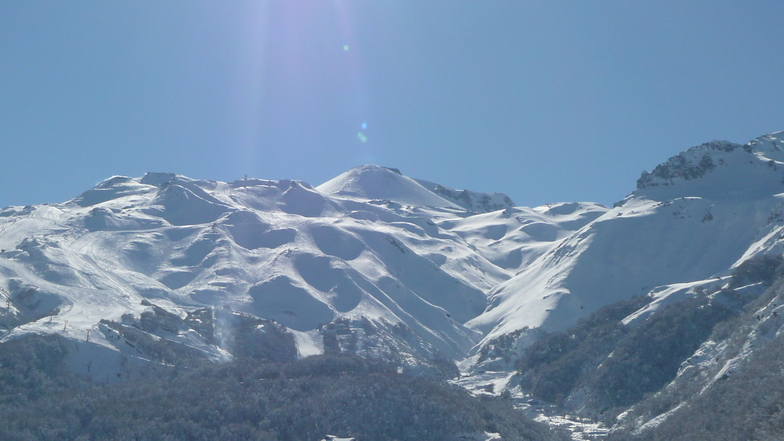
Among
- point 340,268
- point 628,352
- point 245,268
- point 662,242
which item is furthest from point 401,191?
point 628,352

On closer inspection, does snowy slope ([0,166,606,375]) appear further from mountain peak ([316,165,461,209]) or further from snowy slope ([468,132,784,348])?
mountain peak ([316,165,461,209])

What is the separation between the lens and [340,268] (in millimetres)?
74000

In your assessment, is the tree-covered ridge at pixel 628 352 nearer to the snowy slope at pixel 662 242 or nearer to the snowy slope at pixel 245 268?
the snowy slope at pixel 662 242

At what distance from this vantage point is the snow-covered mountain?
5306 centimetres

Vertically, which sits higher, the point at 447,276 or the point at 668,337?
the point at 447,276

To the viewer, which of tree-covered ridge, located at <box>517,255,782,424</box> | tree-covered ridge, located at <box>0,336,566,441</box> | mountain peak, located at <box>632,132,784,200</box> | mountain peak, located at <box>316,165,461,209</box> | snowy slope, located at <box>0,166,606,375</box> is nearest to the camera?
tree-covered ridge, located at <box>0,336,566,441</box>

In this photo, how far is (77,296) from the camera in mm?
54438

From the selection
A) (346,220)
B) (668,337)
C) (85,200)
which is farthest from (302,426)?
(85,200)

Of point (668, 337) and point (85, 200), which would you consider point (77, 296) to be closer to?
point (668, 337)

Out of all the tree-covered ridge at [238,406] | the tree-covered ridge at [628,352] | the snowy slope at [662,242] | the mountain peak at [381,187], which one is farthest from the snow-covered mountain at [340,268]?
the mountain peak at [381,187]

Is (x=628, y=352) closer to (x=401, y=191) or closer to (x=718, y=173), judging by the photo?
(x=718, y=173)

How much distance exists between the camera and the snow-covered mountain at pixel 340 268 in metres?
53.1

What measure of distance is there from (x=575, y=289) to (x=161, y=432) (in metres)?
47.6

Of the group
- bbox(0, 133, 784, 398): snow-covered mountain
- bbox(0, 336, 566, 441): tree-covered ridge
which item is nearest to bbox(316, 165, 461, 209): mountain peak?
bbox(0, 133, 784, 398): snow-covered mountain
